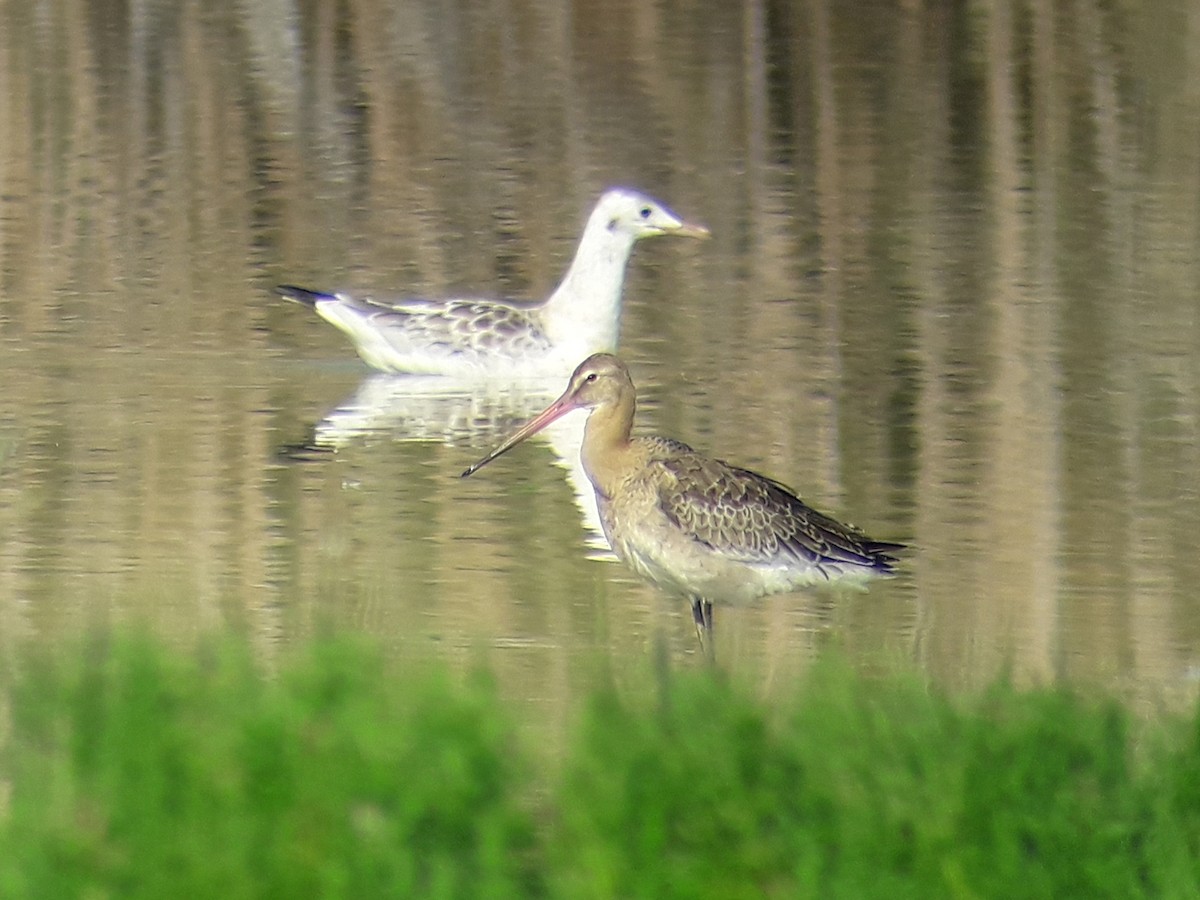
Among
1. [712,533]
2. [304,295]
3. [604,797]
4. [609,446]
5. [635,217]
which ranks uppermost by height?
[635,217]

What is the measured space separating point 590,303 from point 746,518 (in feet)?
14.5

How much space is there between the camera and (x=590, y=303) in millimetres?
12102

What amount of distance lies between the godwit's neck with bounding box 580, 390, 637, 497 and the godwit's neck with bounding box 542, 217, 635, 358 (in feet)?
12.0

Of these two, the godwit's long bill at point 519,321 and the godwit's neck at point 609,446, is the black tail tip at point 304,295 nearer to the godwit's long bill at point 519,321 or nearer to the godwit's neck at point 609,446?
the godwit's long bill at point 519,321

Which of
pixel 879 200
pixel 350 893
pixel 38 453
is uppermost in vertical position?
pixel 879 200

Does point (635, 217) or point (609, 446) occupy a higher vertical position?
point (635, 217)

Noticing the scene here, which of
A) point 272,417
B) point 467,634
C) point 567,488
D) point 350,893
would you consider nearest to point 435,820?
point 350,893

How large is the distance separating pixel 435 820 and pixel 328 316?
7312 millimetres

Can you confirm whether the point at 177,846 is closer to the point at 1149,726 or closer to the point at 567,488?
the point at 1149,726

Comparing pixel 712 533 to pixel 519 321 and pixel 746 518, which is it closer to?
pixel 746 518

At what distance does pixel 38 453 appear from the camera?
10.5 m

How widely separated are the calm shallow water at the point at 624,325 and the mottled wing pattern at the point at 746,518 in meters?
0.29

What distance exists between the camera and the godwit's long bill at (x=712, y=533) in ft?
25.3

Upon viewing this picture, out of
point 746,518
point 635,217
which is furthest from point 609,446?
point 635,217
